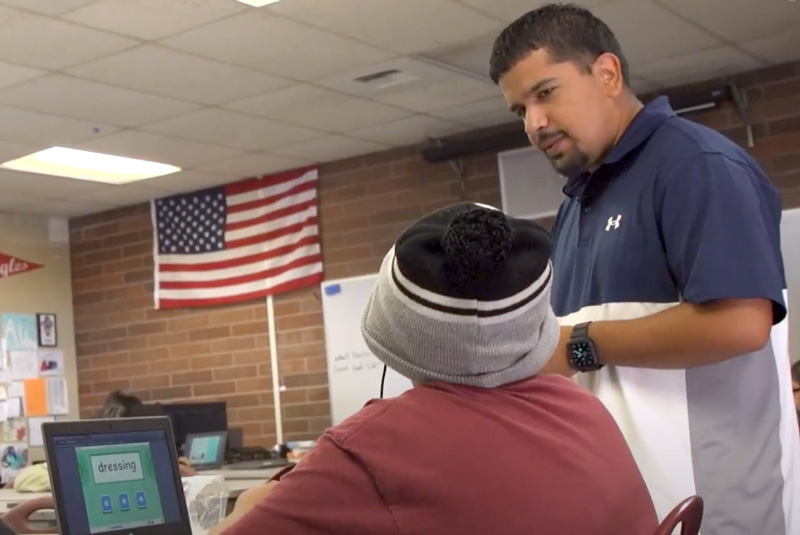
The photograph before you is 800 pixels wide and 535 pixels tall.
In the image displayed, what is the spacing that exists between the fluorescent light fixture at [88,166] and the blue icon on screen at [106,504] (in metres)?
3.91

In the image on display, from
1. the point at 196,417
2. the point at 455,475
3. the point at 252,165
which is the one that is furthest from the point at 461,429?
the point at 196,417

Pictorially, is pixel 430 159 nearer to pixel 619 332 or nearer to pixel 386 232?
pixel 386 232

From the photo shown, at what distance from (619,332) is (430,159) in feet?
14.4

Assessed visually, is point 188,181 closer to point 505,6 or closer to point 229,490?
point 505,6

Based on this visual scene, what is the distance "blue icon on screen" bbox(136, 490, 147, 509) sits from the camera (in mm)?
1778

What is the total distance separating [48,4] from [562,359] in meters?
2.62

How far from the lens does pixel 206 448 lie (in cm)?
543

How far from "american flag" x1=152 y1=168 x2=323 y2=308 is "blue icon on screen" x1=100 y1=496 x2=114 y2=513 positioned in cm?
446

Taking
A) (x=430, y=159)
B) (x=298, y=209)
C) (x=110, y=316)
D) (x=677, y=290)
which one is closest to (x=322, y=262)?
(x=298, y=209)

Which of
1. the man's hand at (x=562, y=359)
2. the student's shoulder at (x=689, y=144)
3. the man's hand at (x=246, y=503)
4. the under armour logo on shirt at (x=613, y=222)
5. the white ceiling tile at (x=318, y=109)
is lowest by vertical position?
the man's hand at (x=246, y=503)

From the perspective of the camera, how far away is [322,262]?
6191 mm

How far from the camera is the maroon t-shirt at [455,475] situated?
977 mm

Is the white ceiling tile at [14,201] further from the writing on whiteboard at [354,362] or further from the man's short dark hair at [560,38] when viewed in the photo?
the man's short dark hair at [560,38]

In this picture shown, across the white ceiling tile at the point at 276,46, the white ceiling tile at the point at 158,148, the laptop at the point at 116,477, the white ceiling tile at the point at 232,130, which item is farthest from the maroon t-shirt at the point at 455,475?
the white ceiling tile at the point at 158,148
